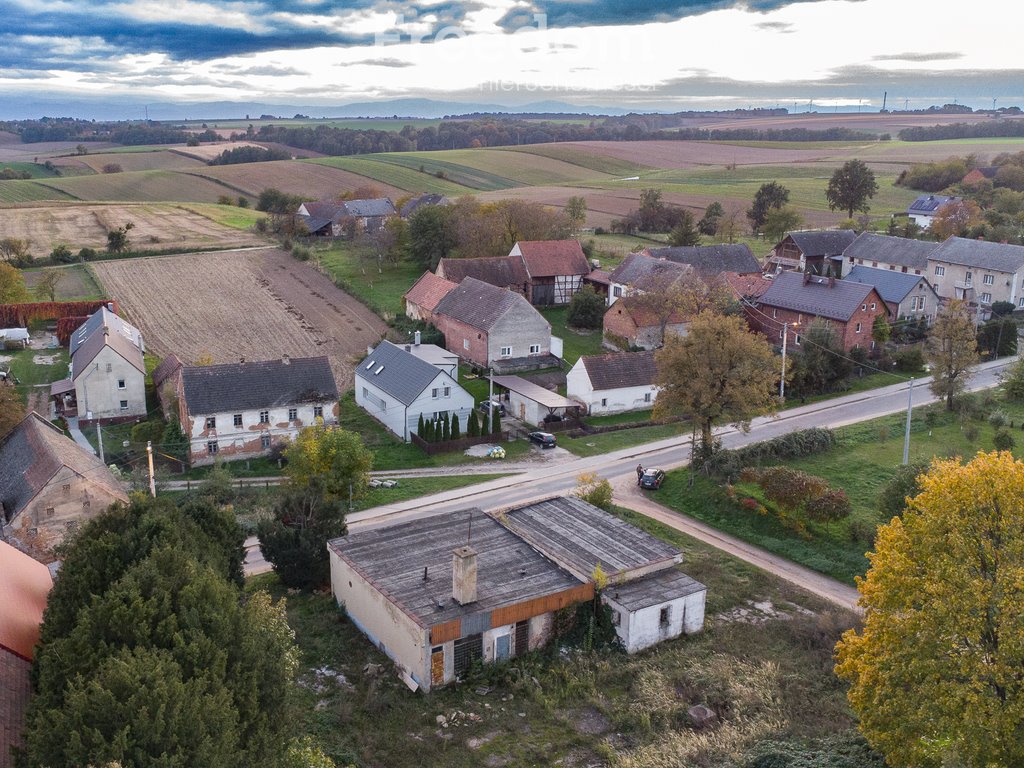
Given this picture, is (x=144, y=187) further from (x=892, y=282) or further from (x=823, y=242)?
(x=892, y=282)

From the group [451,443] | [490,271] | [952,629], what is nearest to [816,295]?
[490,271]

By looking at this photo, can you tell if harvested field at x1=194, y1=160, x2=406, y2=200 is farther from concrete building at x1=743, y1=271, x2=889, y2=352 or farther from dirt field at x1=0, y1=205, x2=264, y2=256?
concrete building at x1=743, y1=271, x2=889, y2=352

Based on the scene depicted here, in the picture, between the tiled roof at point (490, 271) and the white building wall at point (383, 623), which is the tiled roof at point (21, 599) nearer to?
the white building wall at point (383, 623)

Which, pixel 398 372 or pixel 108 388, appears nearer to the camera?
pixel 108 388

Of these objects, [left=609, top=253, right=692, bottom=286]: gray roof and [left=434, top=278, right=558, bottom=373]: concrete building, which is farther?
[left=609, top=253, right=692, bottom=286]: gray roof

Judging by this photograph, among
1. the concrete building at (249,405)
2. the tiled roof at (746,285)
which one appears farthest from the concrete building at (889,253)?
the concrete building at (249,405)

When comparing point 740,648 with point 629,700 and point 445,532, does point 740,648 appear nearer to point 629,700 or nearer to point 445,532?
point 629,700

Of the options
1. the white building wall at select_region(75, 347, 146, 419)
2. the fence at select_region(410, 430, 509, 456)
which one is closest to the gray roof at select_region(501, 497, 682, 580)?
the fence at select_region(410, 430, 509, 456)

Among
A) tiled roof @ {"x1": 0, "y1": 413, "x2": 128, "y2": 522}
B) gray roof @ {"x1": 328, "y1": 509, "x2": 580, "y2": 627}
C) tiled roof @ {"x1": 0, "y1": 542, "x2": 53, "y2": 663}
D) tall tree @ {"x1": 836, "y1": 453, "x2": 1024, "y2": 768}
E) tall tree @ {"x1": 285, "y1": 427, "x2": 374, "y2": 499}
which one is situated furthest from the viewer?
tall tree @ {"x1": 285, "y1": 427, "x2": 374, "y2": 499}

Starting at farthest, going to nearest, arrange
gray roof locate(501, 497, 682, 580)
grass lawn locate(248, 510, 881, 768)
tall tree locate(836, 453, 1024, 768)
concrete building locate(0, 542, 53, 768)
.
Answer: gray roof locate(501, 497, 682, 580)
grass lawn locate(248, 510, 881, 768)
concrete building locate(0, 542, 53, 768)
tall tree locate(836, 453, 1024, 768)
